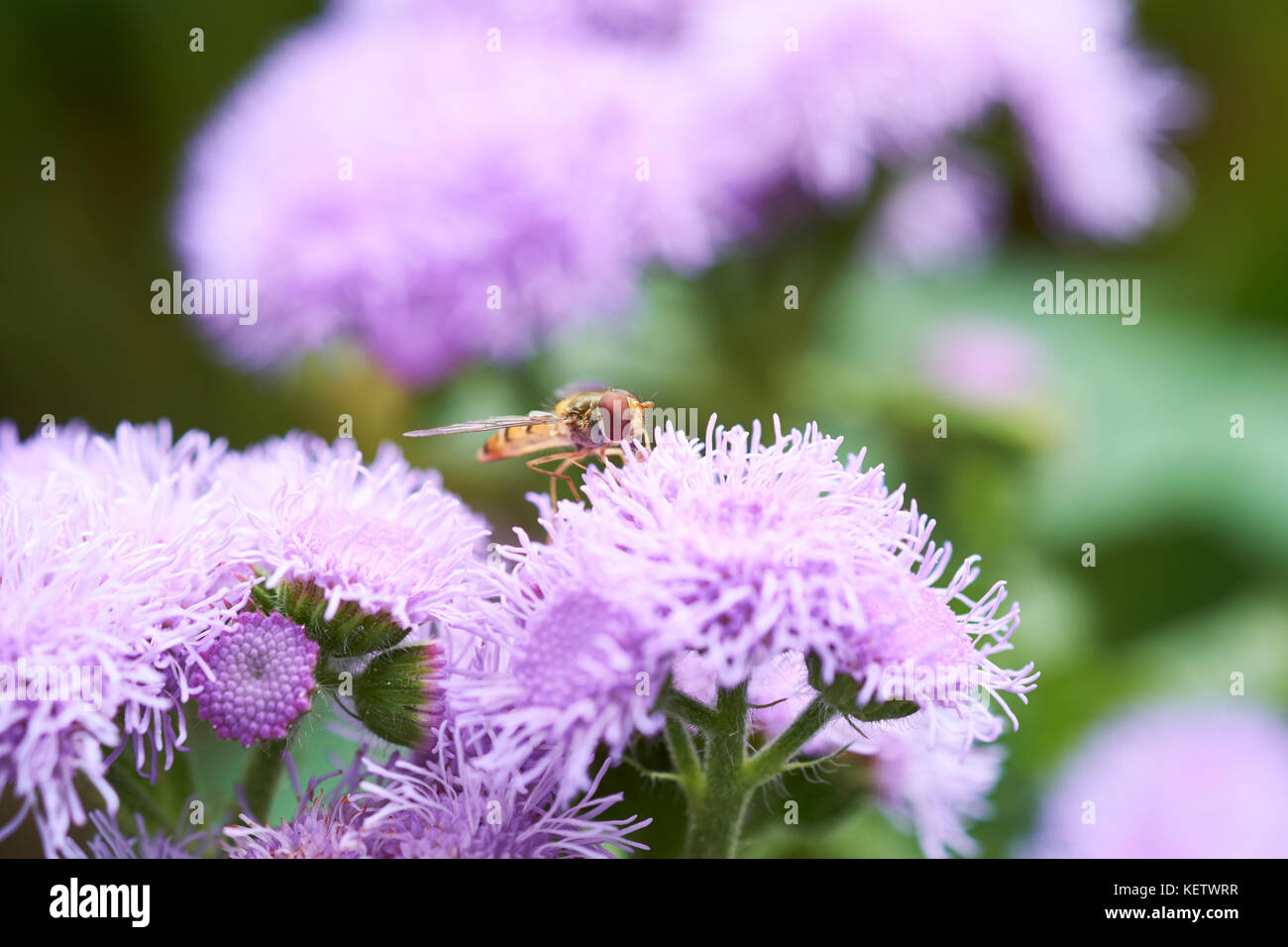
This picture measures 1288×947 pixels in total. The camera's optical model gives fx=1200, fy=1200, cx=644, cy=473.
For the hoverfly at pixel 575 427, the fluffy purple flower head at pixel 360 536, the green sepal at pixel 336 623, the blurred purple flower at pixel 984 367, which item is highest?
the blurred purple flower at pixel 984 367

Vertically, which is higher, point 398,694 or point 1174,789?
point 398,694

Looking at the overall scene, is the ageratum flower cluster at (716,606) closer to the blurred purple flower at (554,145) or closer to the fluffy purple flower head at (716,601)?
the fluffy purple flower head at (716,601)

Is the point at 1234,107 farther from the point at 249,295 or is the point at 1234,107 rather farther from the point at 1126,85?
the point at 249,295

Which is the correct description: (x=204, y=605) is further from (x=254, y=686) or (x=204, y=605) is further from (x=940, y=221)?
→ (x=940, y=221)

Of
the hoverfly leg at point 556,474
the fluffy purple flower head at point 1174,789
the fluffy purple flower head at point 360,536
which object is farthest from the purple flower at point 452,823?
the fluffy purple flower head at point 1174,789

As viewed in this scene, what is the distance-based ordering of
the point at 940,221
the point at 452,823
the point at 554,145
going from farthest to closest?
1. the point at 940,221
2. the point at 554,145
3. the point at 452,823

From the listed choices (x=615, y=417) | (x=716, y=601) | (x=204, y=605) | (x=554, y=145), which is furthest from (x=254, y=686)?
(x=554, y=145)

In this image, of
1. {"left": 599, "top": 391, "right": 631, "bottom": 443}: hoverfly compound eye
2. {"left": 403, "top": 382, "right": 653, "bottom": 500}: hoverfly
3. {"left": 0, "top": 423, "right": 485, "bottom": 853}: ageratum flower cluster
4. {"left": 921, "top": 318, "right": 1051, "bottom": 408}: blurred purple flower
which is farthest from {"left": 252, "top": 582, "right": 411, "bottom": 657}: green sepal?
{"left": 921, "top": 318, "right": 1051, "bottom": 408}: blurred purple flower
